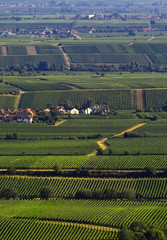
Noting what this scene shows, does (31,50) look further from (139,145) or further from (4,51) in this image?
(139,145)

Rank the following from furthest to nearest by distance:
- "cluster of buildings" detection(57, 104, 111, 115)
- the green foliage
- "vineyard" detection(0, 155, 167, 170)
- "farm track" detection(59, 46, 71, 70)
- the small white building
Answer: "farm track" detection(59, 46, 71, 70)
"cluster of buildings" detection(57, 104, 111, 115)
the small white building
"vineyard" detection(0, 155, 167, 170)
the green foliage

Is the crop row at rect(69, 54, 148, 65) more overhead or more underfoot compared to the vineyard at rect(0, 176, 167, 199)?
more underfoot

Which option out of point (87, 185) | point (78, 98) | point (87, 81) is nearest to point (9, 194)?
point (87, 185)

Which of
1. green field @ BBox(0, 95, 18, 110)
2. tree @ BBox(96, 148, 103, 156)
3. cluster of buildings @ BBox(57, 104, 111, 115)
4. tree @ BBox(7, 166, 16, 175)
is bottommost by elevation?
cluster of buildings @ BBox(57, 104, 111, 115)

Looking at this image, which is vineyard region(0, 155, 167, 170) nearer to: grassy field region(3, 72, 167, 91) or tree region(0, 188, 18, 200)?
tree region(0, 188, 18, 200)

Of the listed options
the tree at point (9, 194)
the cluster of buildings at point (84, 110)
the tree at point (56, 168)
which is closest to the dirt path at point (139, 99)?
the cluster of buildings at point (84, 110)

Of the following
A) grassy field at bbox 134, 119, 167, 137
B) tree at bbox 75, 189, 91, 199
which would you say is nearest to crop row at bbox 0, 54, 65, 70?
grassy field at bbox 134, 119, 167, 137

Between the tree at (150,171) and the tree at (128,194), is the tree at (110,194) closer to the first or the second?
the tree at (128,194)
